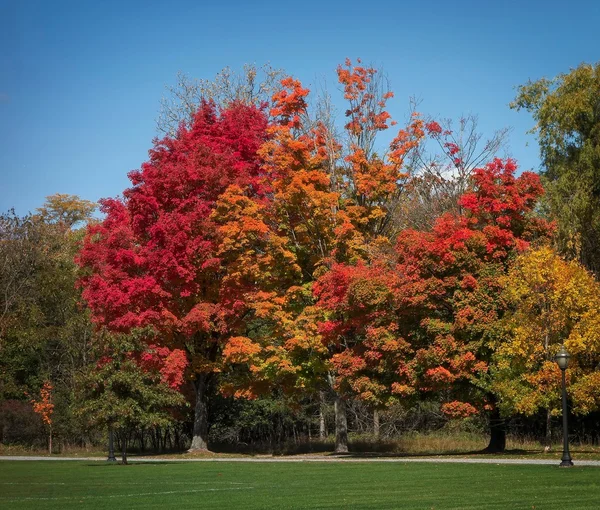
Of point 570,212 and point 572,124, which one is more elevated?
point 572,124

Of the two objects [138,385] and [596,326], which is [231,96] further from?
[596,326]

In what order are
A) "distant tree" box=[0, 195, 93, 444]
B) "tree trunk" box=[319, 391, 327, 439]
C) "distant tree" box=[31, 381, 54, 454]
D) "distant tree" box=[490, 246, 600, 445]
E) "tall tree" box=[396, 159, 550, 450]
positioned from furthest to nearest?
1. "distant tree" box=[0, 195, 93, 444]
2. "tree trunk" box=[319, 391, 327, 439]
3. "distant tree" box=[31, 381, 54, 454]
4. "tall tree" box=[396, 159, 550, 450]
5. "distant tree" box=[490, 246, 600, 445]

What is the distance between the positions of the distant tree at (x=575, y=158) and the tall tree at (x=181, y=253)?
12898mm

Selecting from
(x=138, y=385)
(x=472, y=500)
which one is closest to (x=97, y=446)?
(x=138, y=385)

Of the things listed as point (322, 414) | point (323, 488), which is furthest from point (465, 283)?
point (322, 414)

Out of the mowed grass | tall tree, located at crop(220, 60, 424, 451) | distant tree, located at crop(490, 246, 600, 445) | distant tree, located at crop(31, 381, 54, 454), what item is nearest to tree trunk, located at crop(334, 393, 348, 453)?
tall tree, located at crop(220, 60, 424, 451)

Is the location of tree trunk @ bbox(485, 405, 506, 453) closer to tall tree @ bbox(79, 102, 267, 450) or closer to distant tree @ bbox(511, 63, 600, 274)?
distant tree @ bbox(511, 63, 600, 274)

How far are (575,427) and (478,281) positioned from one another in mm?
9035

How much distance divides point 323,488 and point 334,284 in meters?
16.8

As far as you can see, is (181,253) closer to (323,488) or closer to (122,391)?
(122,391)

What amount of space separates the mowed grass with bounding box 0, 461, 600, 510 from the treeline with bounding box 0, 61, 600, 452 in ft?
22.6

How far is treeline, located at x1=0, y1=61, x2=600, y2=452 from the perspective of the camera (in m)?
31.0

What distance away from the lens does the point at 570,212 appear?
35.6 metres

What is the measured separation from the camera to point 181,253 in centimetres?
3850
